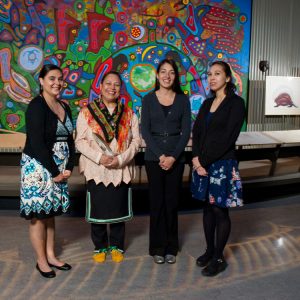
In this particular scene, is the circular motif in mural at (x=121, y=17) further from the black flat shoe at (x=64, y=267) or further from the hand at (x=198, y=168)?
the black flat shoe at (x=64, y=267)

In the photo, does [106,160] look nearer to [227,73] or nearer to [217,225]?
[217,225]

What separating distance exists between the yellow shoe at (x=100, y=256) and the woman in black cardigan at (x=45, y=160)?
42 cm

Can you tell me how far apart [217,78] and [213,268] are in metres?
1.47

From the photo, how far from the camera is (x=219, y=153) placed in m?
2.91

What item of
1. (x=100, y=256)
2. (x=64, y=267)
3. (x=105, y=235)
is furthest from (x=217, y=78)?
(x=64, y=267)

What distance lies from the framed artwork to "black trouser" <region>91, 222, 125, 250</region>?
5739mm

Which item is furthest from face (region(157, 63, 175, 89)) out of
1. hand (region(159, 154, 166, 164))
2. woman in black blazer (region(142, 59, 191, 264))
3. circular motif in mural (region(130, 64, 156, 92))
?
circular motif in mural (region(130, 64, 156, 92))

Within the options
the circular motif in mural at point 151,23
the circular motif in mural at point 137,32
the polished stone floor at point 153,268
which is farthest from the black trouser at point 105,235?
the circular motif in mural at point 151,23

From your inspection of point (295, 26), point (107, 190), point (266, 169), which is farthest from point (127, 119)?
point (295, 26)

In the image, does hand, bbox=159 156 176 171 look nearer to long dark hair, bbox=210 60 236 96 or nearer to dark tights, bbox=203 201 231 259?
dark tights, bbox=203 201 231 259

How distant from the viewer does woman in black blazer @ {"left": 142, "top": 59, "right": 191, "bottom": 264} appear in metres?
3.13

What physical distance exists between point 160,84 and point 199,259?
58.6 inches

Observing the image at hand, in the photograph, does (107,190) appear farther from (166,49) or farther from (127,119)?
(166,49)

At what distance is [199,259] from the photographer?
3277 mm
